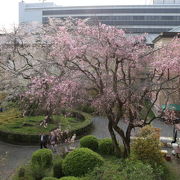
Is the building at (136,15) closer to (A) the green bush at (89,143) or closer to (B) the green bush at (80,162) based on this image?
(A) the green bush at (89,143)

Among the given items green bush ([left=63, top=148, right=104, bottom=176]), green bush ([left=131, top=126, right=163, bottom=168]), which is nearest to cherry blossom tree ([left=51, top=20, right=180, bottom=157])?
green bush ([left=131, top=126, right=163, bottom=168])

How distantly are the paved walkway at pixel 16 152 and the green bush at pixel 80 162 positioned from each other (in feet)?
10.8

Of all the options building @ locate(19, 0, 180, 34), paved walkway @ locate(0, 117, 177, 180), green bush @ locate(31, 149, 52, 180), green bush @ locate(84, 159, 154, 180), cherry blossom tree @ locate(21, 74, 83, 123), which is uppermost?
building @ locate(19, 0, 180, 34)

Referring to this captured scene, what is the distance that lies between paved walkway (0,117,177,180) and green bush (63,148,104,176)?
10.8 ft

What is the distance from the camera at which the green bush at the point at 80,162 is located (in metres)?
9.98

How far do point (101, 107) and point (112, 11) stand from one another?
5929cm

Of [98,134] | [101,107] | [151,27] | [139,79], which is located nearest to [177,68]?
[139,79]

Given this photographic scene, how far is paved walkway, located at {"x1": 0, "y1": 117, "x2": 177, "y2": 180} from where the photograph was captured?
1267 cm

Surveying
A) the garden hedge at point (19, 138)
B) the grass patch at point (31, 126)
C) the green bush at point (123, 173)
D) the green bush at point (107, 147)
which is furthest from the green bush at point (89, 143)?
the green bush at point (123, 173)

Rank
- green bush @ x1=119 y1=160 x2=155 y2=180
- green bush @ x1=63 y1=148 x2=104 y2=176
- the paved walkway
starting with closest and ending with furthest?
green bush @ x1=119 y1=160 x2=155 y2=180, green bush @ x1=63 y1=148 x2=104 y2=176, the paved walkway

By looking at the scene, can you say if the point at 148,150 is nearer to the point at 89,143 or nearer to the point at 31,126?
the point at 89,143

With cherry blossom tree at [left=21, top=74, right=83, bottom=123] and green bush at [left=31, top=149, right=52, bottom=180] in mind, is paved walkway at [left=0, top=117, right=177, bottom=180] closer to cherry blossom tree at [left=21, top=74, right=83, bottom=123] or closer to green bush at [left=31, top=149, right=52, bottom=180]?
green bush at [left=31, top=149, right=52, bottom=180]

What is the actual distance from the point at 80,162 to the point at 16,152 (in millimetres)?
6835

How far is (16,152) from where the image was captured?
15.5 metres
